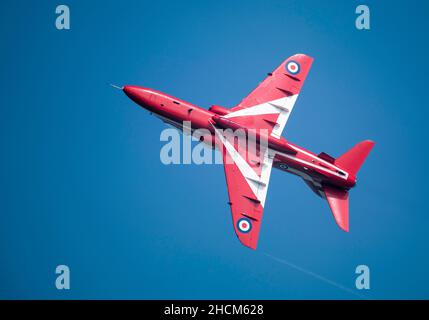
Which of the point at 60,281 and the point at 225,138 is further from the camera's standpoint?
the point at 60,281

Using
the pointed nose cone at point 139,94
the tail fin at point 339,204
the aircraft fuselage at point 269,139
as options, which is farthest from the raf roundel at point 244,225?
the pointed nose cone at point 139,94

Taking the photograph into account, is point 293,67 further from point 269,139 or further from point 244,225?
point 244,225

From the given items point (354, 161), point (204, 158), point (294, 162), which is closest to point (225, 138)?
point (204, 158)

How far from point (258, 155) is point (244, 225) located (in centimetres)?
587

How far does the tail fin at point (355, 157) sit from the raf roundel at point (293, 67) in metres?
8.14

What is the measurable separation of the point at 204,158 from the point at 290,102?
857cm

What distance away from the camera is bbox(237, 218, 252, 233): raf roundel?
4228 cm

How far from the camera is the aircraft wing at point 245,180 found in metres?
42.7

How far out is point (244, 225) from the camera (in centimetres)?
4244

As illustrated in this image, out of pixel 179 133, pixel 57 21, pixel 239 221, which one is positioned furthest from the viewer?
pixel 57 21

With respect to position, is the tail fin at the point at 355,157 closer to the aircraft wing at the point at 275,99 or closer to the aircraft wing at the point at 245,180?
the aircraft wing at the point at 275,99

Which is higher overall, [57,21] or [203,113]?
[57,21]

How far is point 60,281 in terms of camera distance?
47.4 m

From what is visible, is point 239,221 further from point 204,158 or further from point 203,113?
point 203,113
